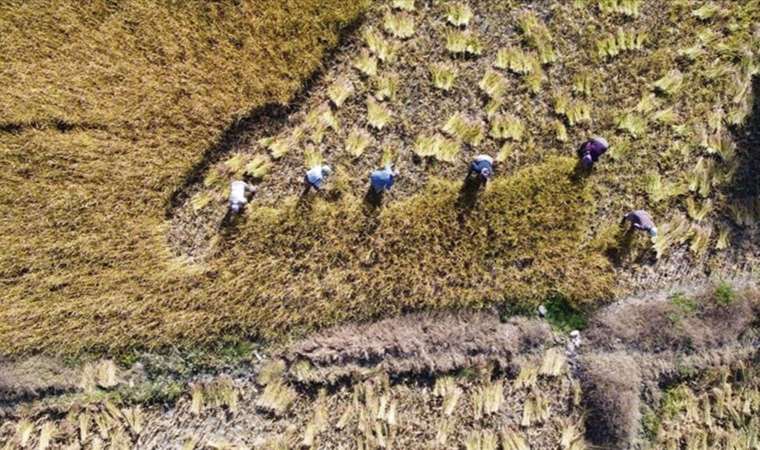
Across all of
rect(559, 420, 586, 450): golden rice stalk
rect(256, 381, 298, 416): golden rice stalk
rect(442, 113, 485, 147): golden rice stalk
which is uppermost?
rect(442, 113, 485, 147): golden rice stalk

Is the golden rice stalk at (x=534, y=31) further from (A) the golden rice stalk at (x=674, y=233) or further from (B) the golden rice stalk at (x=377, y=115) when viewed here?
(A) the golden rice stalk at (x=674, y=233)

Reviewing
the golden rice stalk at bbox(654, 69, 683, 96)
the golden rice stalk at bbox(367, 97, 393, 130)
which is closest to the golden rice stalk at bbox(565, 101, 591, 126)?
the golden rice stalk at bbox(654, 69, 683, 96)

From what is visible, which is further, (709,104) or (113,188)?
(709,104)

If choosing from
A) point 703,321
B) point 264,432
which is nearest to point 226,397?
point 264,432

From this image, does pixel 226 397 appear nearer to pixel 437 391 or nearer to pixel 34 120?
pixel 437 391

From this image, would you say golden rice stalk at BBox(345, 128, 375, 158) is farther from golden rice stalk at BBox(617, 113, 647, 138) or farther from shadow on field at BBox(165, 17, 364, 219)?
golden rice stalk at BBox(617, 113, 647, 138)

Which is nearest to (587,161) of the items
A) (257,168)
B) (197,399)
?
(257,168)

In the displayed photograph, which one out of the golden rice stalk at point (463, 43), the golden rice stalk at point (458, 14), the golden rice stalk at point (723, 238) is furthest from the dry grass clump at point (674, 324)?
the golden rice stalk at point (458, 14)
